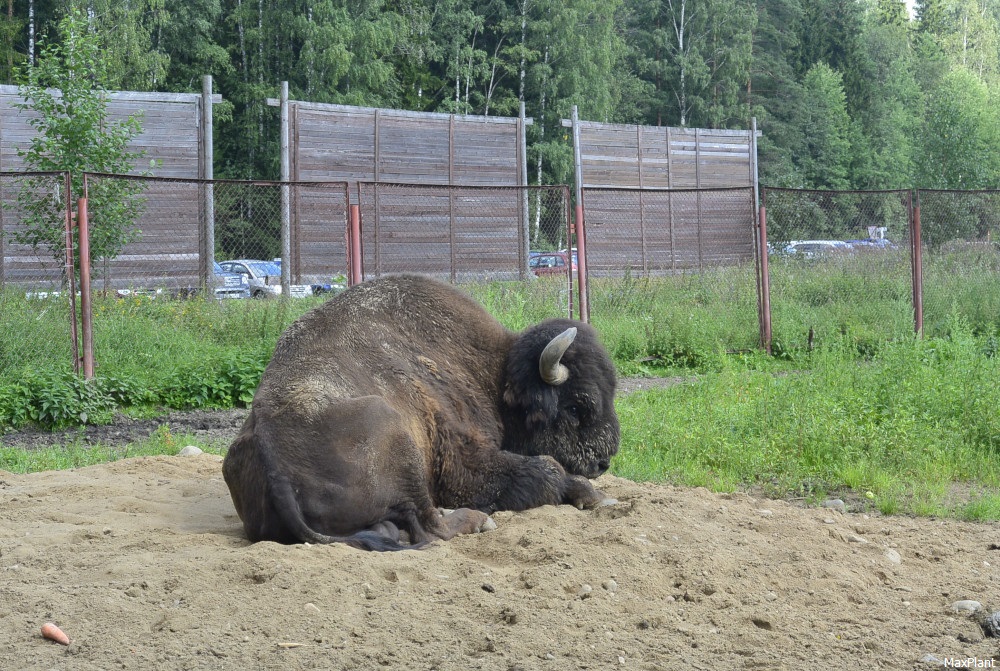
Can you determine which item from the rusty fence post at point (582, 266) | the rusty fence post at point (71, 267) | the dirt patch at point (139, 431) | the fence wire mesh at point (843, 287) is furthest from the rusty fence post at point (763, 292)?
the rusty fence post at point (71, 267)

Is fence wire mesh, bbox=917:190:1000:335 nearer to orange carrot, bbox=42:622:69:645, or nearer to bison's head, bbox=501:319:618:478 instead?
bison's head, bbox=501:319:618:478

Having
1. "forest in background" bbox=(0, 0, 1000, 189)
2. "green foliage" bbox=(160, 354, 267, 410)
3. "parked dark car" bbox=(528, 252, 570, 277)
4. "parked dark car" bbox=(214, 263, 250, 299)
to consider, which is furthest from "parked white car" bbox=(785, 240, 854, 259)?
"forest in background" bbox=(0, 0, 1000, 189)

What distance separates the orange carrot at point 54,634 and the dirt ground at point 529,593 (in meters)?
0.04

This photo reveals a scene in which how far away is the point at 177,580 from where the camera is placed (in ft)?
14.0

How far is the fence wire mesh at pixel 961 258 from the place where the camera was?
14391 millimetres

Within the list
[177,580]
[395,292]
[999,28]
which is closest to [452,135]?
[395,292]

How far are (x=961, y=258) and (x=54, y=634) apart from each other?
629 inches

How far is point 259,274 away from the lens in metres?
16.9

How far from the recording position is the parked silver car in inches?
576

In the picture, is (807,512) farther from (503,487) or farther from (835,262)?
(835,262)

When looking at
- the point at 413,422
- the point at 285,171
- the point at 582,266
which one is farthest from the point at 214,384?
the point at 285,171

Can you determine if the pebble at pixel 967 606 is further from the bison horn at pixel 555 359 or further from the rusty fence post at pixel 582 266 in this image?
the rusty fence post at pixel 582 266

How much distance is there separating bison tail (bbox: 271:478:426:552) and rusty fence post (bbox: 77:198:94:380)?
6.21 meters

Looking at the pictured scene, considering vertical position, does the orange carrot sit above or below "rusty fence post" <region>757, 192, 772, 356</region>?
below
